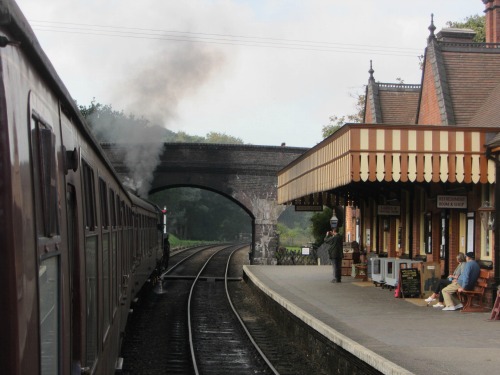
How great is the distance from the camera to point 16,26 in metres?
2.27

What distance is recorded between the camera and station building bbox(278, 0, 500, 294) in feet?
45.7

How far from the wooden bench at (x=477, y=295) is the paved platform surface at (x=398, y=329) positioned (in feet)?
1.23

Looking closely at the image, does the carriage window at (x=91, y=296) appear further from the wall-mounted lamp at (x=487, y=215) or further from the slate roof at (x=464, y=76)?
the slate roof at (x=464, y=76)

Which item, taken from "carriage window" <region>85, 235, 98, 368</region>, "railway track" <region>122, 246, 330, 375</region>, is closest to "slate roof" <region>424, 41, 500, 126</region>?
"railway track" <region>122, 246, 330, 375</region>

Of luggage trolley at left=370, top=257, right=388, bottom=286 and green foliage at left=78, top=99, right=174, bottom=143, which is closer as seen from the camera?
luggage trolley at left=370, top=257, right=388, bottom=286

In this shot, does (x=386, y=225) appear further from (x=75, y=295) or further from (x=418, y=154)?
(x=75, y=295)

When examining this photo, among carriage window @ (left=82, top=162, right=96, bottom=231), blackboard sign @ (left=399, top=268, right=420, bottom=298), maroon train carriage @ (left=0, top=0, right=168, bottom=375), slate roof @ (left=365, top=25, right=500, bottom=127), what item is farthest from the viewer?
slate roof @ (left=365, top=25, right=500, bottom=127)

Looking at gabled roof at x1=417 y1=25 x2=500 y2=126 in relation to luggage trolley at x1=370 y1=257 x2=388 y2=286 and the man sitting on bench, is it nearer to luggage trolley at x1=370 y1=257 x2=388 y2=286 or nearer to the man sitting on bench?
luggage trolley at x1=370 y1=257 x2=388 y2=286

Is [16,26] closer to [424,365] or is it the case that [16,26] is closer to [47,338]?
[47,338]

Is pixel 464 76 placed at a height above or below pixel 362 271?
above

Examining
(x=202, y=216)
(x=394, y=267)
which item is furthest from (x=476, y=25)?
(x=202, y=216)

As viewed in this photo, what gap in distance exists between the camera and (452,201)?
1512 centimetres

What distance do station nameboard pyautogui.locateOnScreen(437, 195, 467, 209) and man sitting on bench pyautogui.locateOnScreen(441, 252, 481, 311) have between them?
4.96 feet

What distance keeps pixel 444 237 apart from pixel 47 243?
14.9 m
